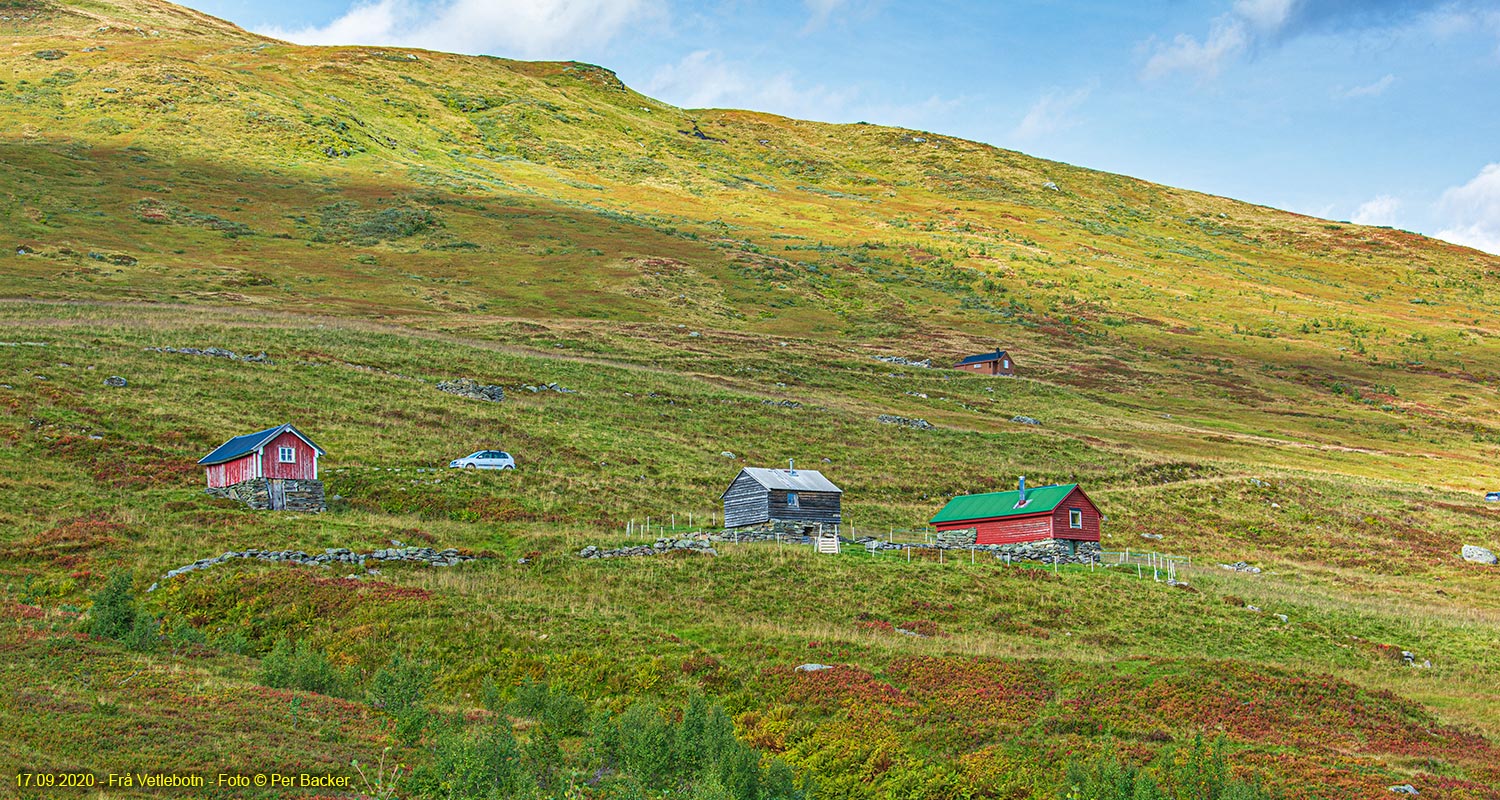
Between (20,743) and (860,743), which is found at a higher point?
(20,743)

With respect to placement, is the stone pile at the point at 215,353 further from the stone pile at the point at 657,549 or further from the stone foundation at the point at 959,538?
the stone foundation at the point at 959,538

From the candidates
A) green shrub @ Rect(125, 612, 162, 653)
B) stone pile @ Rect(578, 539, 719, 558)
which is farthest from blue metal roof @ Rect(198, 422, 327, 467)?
green shrub @ Rect(125, 612, 162, 653)

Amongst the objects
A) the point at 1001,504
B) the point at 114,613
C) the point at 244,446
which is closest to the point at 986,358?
the point at 1001,504

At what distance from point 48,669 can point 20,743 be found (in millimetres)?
5566

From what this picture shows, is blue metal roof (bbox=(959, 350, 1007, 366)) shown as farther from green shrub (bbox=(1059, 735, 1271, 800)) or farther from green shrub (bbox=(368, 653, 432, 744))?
green shrub (bbox=(368, 653, 432, 744))

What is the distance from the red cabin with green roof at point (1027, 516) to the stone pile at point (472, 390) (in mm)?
33150

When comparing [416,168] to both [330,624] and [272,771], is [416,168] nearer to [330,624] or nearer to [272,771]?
[330,624]

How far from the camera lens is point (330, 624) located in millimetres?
33312

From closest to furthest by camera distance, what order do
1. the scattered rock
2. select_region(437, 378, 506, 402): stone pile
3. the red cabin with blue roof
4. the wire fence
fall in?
the red cabin with blue roof, the wire fence, the scattered rock, select_region(437, 378, 506, 402): stone pile

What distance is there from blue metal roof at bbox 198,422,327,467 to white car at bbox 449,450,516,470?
830 centimetres

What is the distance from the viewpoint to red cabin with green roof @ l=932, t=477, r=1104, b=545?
2232 inches

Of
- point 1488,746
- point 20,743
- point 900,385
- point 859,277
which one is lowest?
point 1488,746

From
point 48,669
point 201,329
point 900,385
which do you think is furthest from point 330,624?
point 900,385

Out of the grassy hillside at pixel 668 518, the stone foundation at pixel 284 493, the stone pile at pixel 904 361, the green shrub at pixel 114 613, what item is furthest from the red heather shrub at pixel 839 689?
the stone pile at pixel 904 361
